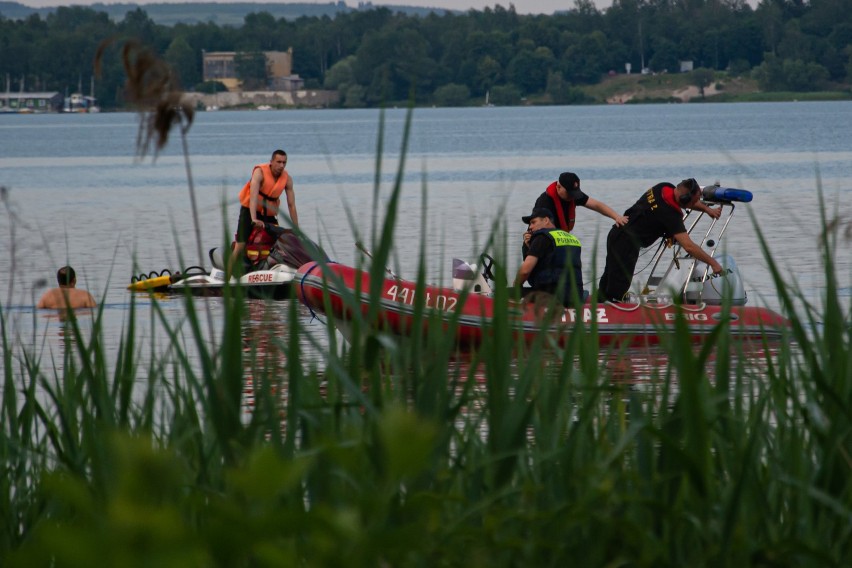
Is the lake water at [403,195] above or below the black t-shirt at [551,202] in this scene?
below

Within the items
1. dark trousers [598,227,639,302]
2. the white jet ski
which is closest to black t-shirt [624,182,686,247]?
dark trousers [598,227,639,302]

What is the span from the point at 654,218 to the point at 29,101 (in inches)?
7446

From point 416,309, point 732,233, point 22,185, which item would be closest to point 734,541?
point 416,309

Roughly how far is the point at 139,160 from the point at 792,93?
14926 centimetres

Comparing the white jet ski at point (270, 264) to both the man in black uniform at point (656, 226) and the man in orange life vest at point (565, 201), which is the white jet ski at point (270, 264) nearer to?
the man in orange life vest at point (565, 201)

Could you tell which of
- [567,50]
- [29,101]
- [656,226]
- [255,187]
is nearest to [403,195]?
[255,187]

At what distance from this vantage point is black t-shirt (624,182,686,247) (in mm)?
10117

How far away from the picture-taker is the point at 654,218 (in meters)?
10.2

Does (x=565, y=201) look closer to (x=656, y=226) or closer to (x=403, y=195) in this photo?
(x=656, y=226)

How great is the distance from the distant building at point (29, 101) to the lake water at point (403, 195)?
300 ft

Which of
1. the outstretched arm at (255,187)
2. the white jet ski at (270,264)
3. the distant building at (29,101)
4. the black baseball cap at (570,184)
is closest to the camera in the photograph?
the black baseball cap at (570,184)

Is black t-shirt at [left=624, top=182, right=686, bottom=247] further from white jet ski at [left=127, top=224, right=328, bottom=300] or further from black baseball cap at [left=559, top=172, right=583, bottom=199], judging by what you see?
white jet ski at [left=127, top=224, right=328, bottom=300]

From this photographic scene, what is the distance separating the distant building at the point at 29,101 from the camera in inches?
7094

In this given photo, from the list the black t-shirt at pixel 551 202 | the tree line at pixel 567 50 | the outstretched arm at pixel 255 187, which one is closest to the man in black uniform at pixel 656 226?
the black t-shirt at pixel 551 202
